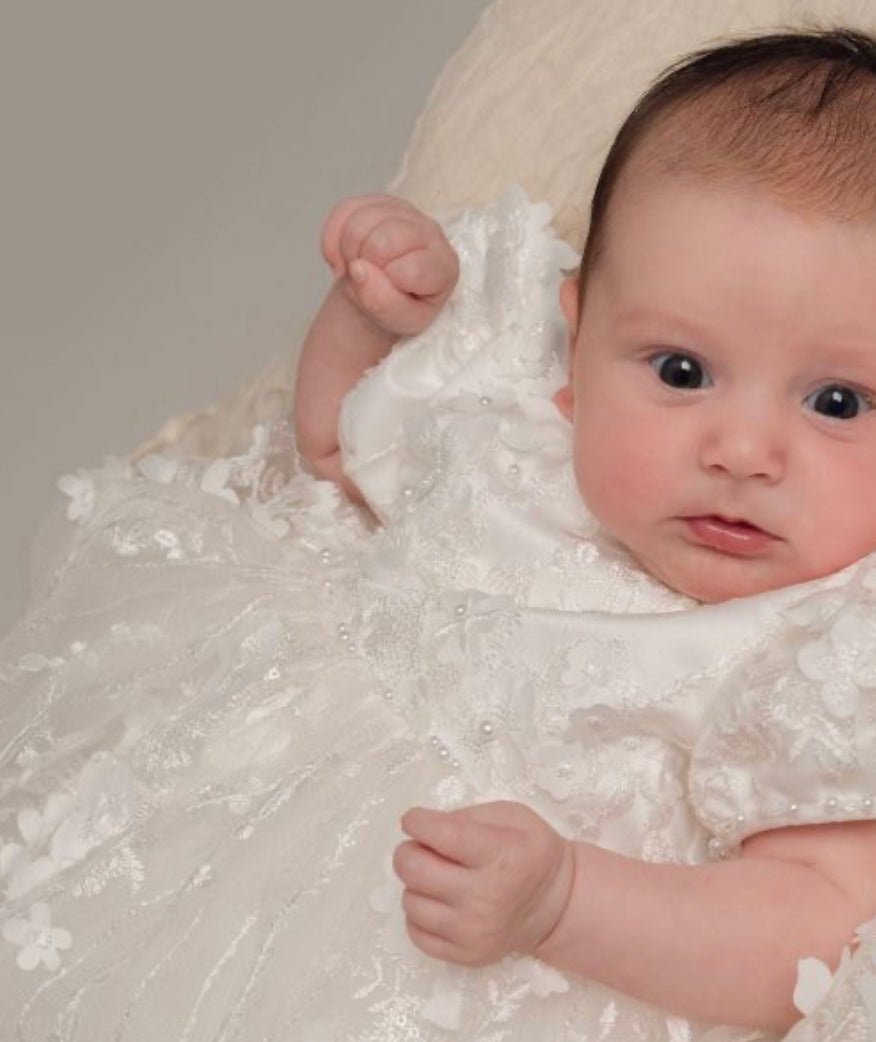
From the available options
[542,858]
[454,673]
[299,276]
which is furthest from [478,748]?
[299,276]

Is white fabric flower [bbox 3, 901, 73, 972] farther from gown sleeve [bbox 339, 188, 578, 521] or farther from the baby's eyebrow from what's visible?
the baby's eyebrow

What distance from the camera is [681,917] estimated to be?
1.37 metres

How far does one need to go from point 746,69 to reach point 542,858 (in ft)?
1.75

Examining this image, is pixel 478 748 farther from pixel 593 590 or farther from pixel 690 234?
pixel 690 234

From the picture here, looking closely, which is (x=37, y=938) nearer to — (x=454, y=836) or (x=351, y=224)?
(x=454, y=836)

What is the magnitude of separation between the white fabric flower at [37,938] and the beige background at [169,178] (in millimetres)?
919

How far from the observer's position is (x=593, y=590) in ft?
5.04

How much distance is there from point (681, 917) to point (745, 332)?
1.18 ft

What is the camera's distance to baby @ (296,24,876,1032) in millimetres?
1359

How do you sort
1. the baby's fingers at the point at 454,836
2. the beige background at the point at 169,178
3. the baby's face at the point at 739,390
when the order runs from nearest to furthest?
the baby's fingers at the point at 454,836, the baby's face at the point at 739,390, the beige background at the point at 169,178

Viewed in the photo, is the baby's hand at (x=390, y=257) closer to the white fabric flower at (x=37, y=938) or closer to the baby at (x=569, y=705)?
the baby at (x=569, y=705)

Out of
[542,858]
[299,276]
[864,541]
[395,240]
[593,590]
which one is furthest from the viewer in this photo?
[299,276]

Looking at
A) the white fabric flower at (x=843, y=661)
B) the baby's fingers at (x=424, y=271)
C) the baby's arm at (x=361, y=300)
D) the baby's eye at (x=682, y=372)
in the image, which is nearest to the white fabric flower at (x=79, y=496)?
the baby's arm at (x=361, y=300)

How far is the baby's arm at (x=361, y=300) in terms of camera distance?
5.44 feet
